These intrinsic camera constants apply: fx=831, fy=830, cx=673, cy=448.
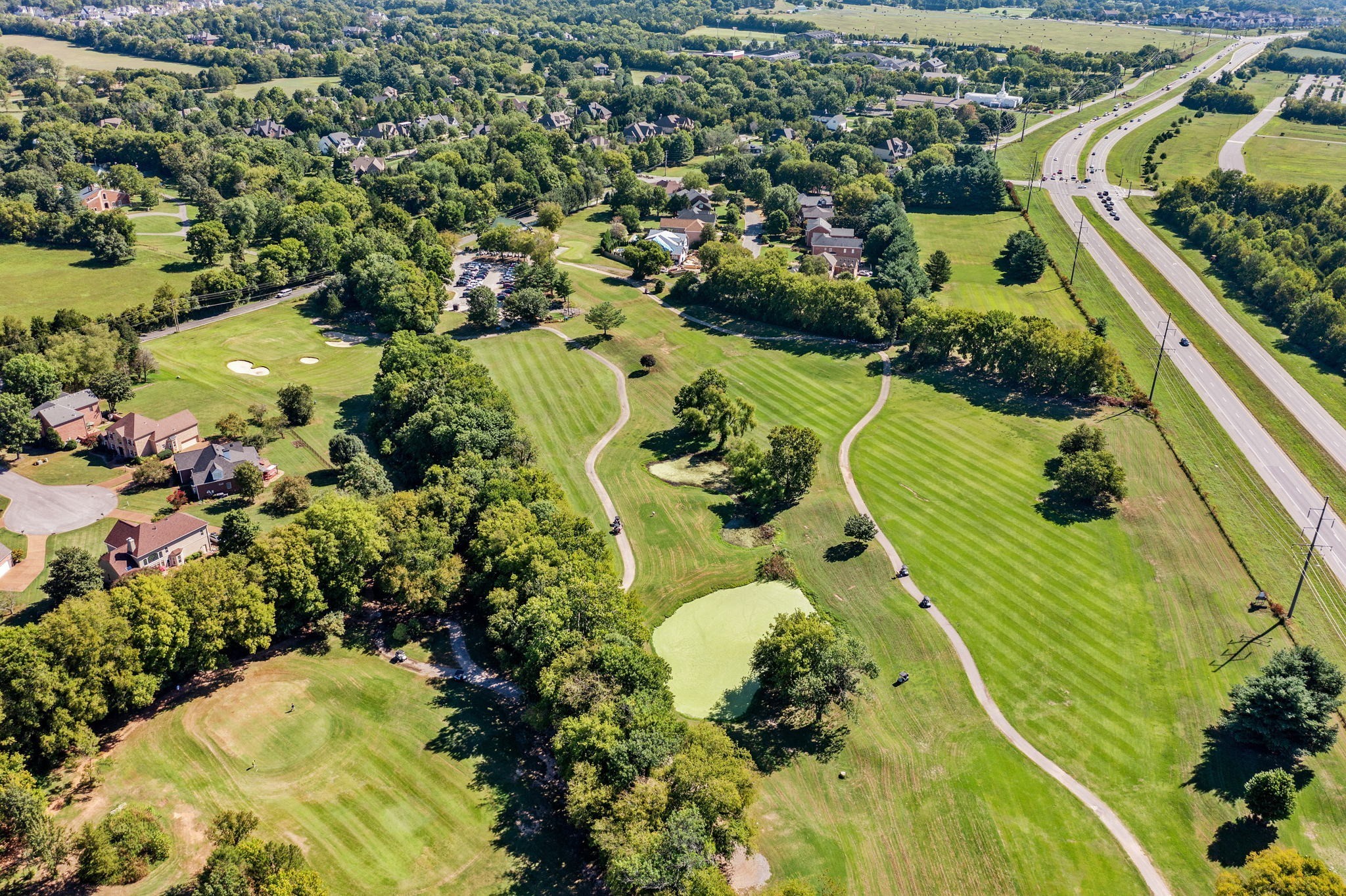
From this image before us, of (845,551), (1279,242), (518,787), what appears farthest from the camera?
(1279,242)

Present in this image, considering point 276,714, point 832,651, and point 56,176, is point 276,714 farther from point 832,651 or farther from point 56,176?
point 56,176

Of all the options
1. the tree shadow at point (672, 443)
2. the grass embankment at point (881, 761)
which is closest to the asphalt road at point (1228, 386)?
the grass embankment at point (881, 761)

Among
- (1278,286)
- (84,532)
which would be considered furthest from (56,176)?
(1278,286)

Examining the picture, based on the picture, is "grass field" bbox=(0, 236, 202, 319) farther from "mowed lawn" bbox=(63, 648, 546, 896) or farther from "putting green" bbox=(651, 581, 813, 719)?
"putting green" bbox=(651, 581, 813, 719)

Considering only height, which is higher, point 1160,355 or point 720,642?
point 1160,355

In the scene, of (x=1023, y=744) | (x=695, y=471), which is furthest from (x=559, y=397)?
(x=1023, y=744)

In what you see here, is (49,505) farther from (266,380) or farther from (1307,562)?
(1307,562)
